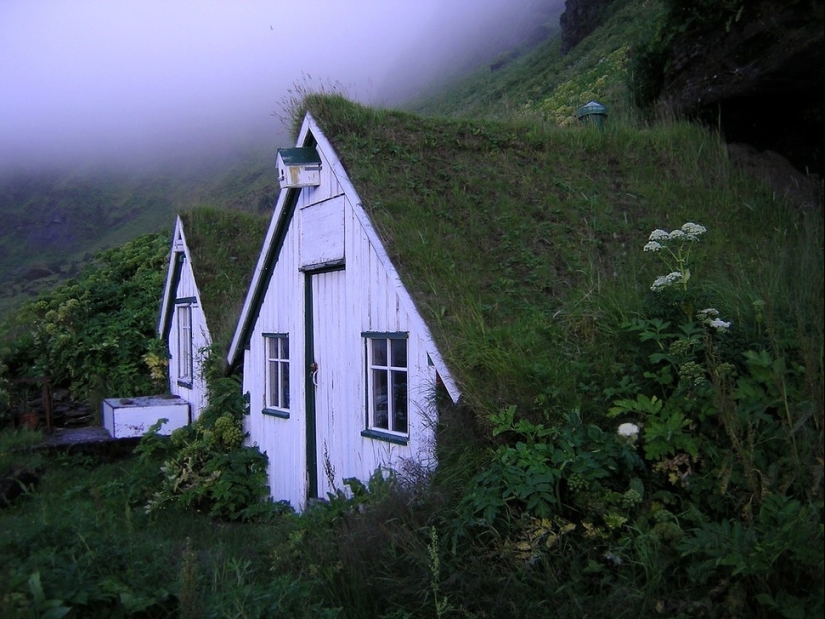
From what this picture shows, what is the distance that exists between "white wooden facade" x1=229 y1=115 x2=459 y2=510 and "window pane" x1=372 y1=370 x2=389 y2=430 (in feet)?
0.04

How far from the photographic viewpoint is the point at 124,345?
1856cm

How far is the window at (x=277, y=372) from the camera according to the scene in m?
10.7

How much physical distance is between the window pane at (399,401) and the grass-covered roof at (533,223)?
3.56ft

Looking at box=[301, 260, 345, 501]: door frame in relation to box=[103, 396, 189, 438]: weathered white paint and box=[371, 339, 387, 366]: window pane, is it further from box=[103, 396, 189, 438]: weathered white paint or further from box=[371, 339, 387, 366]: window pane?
box=[103, 396, 189, 438]: weathered white paint

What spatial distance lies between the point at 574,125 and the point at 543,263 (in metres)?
4.51

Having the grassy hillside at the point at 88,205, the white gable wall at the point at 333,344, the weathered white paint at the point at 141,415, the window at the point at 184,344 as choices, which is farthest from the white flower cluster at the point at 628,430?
the grassy hillside at the point at 88,205

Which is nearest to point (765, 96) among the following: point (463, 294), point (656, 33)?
point (656, 33)

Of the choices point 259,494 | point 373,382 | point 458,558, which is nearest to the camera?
point 458,558

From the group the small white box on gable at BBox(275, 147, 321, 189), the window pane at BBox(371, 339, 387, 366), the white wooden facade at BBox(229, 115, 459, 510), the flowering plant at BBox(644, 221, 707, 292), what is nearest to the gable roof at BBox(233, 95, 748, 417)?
the white wooden facade at BBox(229, 115, 459, 510)

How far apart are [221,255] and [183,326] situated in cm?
203

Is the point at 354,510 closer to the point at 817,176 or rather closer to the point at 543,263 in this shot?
the point at 543,263

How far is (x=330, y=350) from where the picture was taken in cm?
922

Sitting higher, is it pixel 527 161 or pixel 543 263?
pixel 527 161

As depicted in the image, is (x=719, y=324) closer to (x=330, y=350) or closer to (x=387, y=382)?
(x=387, y=382)
